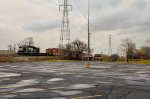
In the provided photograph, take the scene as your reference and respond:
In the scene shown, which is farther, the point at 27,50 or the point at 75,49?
the point at 75,49

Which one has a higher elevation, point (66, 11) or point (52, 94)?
point (66, 11)

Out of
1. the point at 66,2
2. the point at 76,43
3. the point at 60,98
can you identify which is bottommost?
the point at 60,98

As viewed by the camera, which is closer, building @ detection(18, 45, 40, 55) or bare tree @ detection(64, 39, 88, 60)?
bare tree @ detection(64, 39, 88, 60)

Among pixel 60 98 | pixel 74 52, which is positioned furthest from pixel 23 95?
pixel 74 52

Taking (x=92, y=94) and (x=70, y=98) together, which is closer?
(x=70, y=98)

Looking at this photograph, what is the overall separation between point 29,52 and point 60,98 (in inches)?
3881

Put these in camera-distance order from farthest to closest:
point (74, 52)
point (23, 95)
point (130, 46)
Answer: point (130, 46) < point (74, 52) < point (23, 95)


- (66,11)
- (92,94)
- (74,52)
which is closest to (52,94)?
(92,94)

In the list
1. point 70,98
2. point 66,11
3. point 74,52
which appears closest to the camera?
point 70,98

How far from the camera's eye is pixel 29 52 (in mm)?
111062

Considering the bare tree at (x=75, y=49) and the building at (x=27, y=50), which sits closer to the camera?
the bare tree at (x=75, y=49)

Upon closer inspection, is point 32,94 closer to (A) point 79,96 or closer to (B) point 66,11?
(A) point 79,96

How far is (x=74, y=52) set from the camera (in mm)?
108312

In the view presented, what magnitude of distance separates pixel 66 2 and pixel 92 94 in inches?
2409
